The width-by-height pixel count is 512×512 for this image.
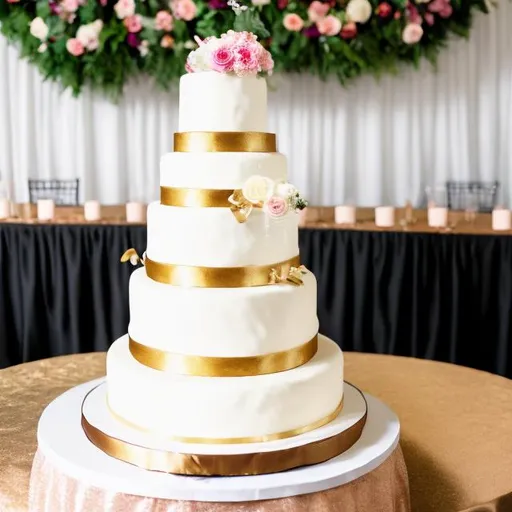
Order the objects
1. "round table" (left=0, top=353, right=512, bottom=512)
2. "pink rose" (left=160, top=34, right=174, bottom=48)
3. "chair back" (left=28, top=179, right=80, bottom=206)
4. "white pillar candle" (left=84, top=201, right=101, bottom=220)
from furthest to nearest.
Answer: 1. "chair back" (left=28, top=179, right=80, bottom=206)
2. "pink rose" (left=160, top=34, right=174, bottom=48)
3. "white pillar candle" (left=84, top=201, right=101, bottom=220)
4. "round table" (left=0, top=353, right=512, bottom=512)

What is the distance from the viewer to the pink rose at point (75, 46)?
420 centimetres

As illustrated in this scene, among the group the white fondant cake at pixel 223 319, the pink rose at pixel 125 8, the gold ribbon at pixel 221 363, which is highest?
the pink rose at pixel 125 8

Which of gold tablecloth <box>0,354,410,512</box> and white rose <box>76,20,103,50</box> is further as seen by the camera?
white rose <box>76,20,103,50</box>

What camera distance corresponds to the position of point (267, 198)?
129 cm

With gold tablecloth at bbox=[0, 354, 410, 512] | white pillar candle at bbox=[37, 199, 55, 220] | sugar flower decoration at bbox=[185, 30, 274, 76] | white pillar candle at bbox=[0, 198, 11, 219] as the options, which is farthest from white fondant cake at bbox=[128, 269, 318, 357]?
white pillar candle at bbox=[0, 198, 11, 219]

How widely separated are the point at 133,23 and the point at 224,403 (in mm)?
3444

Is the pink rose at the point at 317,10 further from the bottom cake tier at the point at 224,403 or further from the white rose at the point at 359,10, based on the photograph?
the bottom cake tier at the point at 224,403

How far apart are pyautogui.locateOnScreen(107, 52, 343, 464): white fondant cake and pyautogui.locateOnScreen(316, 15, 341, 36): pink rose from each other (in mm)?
2802

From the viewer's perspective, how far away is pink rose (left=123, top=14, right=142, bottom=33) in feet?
13.8

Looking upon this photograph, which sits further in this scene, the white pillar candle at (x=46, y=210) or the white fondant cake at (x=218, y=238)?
the white pillar candle at (x=46, y=210)

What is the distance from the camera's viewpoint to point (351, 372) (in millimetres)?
2250

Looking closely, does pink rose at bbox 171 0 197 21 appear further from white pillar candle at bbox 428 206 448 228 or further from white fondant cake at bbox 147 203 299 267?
white fondant cake at bbox 147 203 299 267

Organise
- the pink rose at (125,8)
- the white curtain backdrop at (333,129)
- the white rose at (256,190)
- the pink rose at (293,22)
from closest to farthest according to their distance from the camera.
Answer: the white rose at (256,190)
the pink rose at (293,22)
the pink rose at (125,8)
the white curtain backdrop at (333,129)

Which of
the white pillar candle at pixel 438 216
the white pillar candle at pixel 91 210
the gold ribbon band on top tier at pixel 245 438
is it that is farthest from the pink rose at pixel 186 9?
the gold ribbon band on top tier at pixel 245 438
